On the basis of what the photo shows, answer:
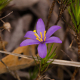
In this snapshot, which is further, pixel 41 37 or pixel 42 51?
pixel 41 37

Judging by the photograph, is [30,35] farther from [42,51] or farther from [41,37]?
[42,51]

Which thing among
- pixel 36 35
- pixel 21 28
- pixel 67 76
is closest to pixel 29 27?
pixel 21 28

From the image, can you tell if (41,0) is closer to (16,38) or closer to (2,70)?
(16,38)

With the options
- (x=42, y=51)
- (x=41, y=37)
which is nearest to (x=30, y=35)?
(x=41, y=37)

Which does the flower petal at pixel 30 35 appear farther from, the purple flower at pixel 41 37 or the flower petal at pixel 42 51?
the flower petal at pixel 42 51

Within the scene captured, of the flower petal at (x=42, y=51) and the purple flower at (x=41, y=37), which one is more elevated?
the purple flower at (x=41, y=37)

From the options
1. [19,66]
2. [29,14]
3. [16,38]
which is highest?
[29,14]

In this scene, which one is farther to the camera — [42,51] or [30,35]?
[30,35]

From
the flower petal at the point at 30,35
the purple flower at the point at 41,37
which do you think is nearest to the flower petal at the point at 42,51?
the purple flower at the point at 41,37

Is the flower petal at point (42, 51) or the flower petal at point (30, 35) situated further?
the flower petal at point (30, 35)

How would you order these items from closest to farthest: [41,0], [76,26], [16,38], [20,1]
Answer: [76,26] → [16,38] → [20,1] → [41,0]

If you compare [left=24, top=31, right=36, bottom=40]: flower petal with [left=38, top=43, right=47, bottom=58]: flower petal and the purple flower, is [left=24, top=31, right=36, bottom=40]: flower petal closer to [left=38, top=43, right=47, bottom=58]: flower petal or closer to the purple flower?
the purple flower
